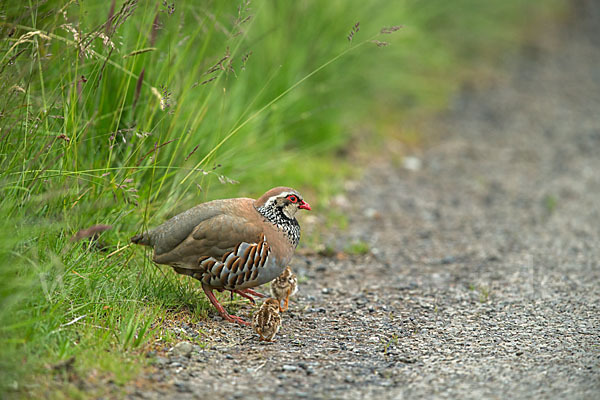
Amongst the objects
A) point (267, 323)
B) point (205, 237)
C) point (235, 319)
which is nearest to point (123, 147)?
point (205, 237)

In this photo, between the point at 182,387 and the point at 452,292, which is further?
the point at 452,292

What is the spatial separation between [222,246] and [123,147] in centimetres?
124

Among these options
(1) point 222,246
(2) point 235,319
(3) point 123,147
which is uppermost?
(3) point 123,147

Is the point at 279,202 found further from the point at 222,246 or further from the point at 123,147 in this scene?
the point at 123,147

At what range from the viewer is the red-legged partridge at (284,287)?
4844 mm

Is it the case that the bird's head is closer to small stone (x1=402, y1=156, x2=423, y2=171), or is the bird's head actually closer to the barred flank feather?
the barred flank feather

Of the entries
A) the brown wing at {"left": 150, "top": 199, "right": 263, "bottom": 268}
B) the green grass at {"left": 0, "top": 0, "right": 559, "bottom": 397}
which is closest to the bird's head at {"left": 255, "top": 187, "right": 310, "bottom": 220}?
the brown wing at {"left": 150, "top": 199, "right": 263, "bottom": 268}

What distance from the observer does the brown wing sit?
174 inches

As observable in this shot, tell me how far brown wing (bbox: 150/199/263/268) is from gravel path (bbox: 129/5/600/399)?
444mm

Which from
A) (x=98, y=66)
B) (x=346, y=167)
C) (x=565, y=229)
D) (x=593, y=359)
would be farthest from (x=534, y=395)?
(x=346, y=167)

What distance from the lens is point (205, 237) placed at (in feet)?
14.5

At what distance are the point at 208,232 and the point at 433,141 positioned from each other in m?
6.09

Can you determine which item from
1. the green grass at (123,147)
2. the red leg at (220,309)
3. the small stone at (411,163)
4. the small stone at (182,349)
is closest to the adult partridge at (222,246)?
the red leg at (220,309)

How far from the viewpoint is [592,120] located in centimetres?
1068
